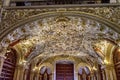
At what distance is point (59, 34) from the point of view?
6.83m

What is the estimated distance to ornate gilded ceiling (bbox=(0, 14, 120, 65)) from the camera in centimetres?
518

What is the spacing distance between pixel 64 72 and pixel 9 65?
6237 mm

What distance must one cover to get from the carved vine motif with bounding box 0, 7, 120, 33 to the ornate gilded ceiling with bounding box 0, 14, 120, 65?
0.30 m

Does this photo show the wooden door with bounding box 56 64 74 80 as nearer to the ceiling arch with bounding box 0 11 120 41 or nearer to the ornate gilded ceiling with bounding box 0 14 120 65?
the ornate gilded ceiling with bounding box 0 14 120 65

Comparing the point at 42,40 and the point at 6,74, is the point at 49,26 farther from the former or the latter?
the point at 6,74

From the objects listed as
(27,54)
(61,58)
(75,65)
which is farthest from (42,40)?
(75,65)

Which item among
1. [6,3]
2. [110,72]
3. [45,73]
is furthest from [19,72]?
[45,73]

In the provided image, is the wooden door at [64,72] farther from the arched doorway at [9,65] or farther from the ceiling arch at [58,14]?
the ceiling arch at [58,14]

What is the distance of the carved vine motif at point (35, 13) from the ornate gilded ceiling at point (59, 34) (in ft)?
0.98

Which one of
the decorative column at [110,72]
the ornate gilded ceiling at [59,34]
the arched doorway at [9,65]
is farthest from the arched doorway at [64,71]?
the arched doorway at [9,65]

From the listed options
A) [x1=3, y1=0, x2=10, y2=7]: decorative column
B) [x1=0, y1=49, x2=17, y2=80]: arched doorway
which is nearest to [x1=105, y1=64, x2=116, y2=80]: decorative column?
[x1=0, y1=49, x2=17, y2=80]: arched doorway

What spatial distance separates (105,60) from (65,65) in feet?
17.7

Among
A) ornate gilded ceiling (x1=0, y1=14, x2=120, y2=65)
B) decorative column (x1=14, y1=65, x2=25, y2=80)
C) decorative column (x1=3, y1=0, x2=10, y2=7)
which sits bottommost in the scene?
decorative column (x1=14, y1=65, x2=25, y2=80)

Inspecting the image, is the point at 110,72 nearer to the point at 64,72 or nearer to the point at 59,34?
the point at 59,34
